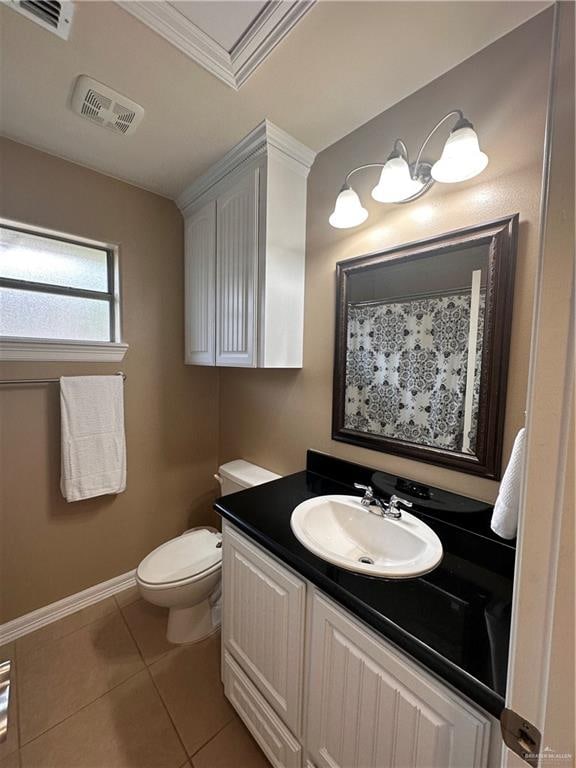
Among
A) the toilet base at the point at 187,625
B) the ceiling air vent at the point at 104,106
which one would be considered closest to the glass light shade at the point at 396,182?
the ceiling air vent at the point at 104,106

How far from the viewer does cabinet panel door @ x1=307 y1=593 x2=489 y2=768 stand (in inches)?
24.3

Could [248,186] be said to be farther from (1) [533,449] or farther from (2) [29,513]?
(2) [29,513]

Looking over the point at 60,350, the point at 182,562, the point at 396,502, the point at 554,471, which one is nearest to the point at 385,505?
the point at 396,502

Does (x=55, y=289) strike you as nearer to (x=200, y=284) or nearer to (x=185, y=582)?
(x=200, y=284)

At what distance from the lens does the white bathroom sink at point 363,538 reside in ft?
2.85

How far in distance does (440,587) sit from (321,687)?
0.44m

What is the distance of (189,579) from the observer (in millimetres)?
1429

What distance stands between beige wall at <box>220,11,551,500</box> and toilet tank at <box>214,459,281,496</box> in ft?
0.24

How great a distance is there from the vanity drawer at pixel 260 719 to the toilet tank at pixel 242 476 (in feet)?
2.39

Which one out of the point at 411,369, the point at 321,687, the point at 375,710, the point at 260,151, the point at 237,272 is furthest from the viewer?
the point at 237,272

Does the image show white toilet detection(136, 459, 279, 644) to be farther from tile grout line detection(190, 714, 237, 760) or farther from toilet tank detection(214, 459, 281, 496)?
tile grout line detection(190, 714, 237, 760)

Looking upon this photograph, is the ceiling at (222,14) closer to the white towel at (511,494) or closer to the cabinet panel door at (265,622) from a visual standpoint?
the white towel at (511,494)

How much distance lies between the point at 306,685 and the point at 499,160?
5.55 feet

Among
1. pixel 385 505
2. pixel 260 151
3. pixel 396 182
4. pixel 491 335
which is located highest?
pixel 260 151
